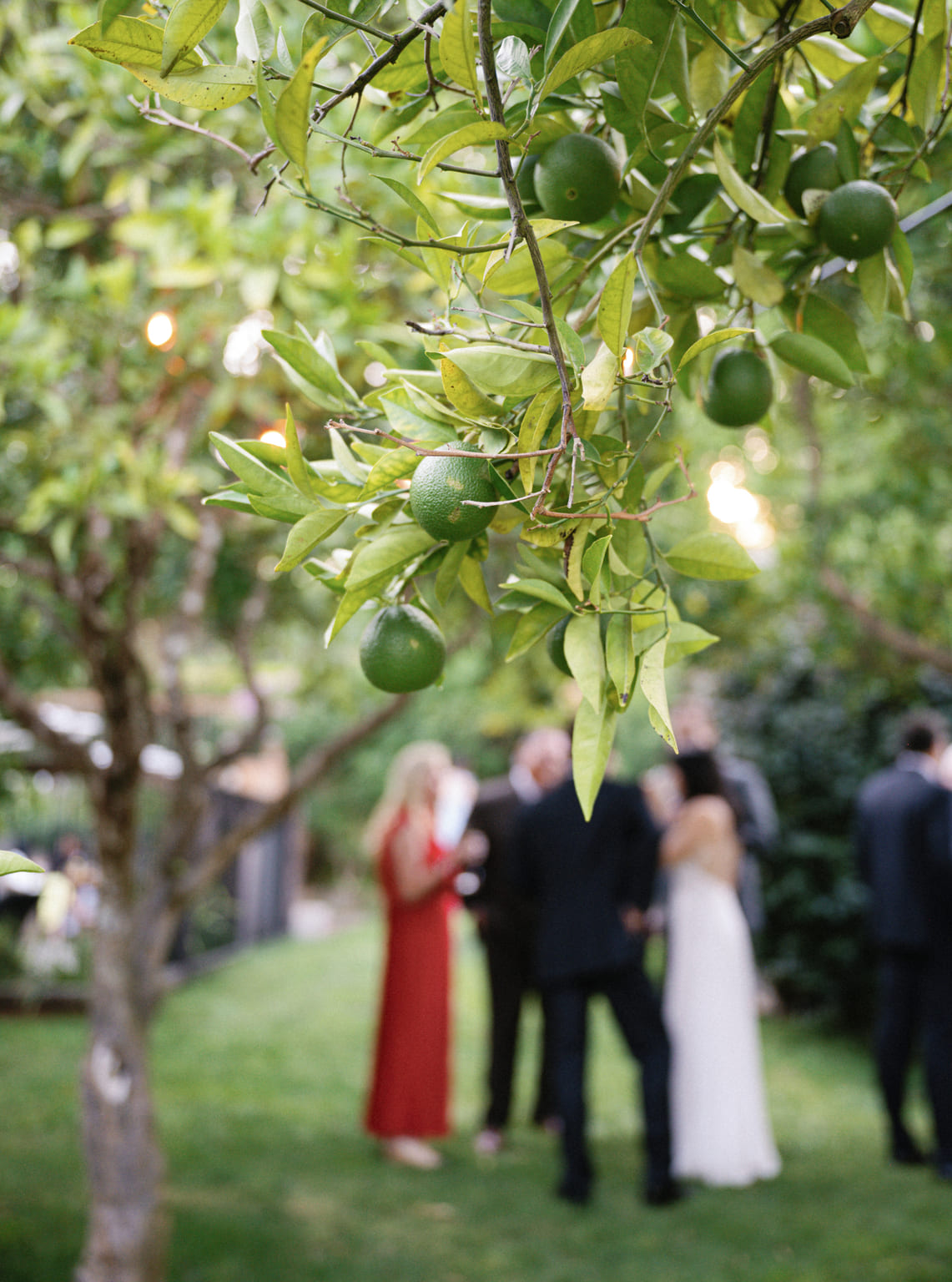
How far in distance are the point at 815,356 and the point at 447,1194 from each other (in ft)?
14.5

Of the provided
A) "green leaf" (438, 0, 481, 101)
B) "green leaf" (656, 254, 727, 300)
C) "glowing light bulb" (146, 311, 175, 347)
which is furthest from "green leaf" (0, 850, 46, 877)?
"glowing light bulb" (146, 311, 175, 347)

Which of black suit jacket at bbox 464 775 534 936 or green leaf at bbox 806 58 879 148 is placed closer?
green leaf at bbox 806 58 879 148

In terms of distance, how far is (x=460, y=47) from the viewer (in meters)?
0.83

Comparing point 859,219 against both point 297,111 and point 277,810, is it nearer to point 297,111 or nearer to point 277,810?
point 297,111

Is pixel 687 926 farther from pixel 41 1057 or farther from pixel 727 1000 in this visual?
pixel 41 1057

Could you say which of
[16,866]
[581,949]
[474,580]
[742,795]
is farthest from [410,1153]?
[16,866]

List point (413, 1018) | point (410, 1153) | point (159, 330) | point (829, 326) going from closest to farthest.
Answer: point (829, 326)
point (159, 330)
point (410, 1153)
point (413, 1018)

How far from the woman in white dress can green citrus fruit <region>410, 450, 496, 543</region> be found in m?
4.00

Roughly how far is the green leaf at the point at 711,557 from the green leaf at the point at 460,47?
0.50m

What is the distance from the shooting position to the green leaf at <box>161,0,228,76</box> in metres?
0.84

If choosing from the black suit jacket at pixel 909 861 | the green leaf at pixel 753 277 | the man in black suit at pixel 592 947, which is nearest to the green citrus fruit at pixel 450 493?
the green leaf at pixel 753 277

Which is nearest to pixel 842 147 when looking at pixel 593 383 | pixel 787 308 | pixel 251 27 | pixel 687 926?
pixel 787 308

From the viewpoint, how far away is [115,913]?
3.12m

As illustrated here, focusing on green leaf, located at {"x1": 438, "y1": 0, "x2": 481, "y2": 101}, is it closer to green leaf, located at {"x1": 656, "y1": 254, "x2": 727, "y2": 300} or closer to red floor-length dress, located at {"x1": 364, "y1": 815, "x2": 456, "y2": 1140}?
green leaf, located at {"x1": 656, "y1": 254, "x2": 727, "y2": 300}
